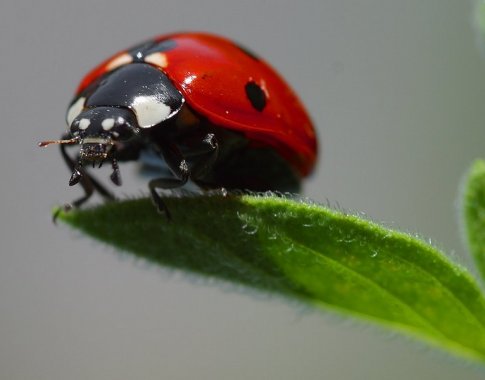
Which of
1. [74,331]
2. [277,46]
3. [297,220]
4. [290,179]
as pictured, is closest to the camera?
[297,220]

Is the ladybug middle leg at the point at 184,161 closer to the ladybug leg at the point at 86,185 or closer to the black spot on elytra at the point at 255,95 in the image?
the black spot on elytra at the point at 255,95

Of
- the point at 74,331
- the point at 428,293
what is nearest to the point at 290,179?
the point at 428,293

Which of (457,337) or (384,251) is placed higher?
(384,251)

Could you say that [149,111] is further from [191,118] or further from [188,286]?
[188,286]

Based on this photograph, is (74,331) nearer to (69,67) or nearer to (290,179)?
(69,67)

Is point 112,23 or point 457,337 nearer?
point 457,337

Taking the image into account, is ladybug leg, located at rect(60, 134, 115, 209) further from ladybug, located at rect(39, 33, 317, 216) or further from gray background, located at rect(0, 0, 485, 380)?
gray background, located at rect(0, 0, 485, 380)
